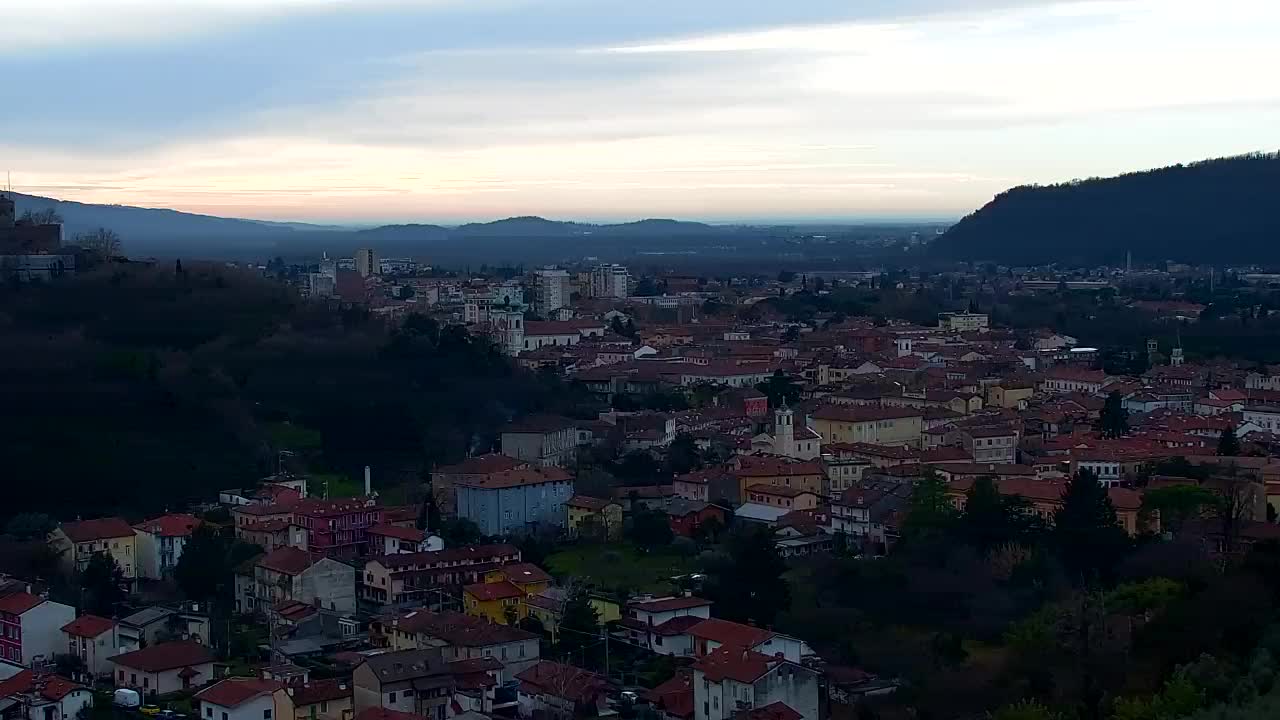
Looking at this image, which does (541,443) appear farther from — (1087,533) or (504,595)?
(1087,533)

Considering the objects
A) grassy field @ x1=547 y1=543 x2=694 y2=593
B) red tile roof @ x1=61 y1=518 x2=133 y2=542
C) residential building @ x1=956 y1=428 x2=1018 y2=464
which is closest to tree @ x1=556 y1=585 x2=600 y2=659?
grassy field @ x1=547 y1=543 x2=694 y2=593

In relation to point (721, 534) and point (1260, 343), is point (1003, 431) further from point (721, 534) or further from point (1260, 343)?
point (1260, 343)

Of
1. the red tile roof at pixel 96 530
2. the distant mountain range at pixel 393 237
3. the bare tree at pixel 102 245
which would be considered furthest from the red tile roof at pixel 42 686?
the distant mountain range at pixel 393 237

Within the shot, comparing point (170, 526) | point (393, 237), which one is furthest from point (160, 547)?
point (393, 237)

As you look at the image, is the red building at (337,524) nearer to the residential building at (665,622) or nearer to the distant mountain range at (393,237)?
the residential building at (665,622)

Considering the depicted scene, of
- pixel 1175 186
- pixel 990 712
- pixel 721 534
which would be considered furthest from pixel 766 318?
pixel 1175 186

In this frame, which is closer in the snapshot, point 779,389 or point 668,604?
point 668,604

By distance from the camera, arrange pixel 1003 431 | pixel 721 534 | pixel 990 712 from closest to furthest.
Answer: pixel 990 712 → pixel 721 534 → pixel 1003 431
